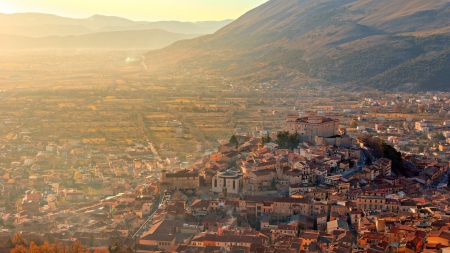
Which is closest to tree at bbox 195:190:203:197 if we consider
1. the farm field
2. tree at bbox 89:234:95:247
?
tree at bbox 89:234:95:247

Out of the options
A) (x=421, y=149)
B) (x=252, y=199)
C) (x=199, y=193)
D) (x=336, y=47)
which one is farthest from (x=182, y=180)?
(x=336, y=47)

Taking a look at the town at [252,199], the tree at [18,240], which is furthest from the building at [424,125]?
the tree at [18,240]

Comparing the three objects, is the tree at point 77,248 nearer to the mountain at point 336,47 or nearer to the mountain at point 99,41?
the mountain at point 336,47

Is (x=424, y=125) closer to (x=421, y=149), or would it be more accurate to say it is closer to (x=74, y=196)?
(x=421, y=149)

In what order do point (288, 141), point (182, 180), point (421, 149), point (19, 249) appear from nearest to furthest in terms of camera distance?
point (19, 249) < point (182, 180) < point (288, 141) < point (421, 149)

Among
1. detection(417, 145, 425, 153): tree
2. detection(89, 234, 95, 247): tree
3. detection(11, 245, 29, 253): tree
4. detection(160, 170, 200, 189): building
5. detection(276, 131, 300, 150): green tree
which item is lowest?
detection(417, 145, 425, 153): tree

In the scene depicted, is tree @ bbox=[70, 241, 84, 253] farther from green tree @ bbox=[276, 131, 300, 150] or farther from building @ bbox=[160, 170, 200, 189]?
green tree @ bbox=[276, 131, 300, 150]
